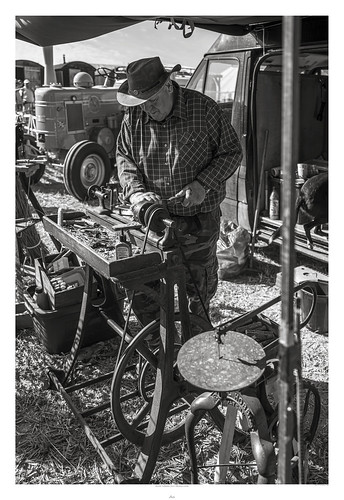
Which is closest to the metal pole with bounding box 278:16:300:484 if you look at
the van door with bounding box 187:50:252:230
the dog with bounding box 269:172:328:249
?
the dog with bounding box 269:172:328:249

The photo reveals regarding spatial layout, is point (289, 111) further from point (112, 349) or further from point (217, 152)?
point (112, 349)

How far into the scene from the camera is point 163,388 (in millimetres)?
1939

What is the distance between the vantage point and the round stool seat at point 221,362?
1401 millimetres

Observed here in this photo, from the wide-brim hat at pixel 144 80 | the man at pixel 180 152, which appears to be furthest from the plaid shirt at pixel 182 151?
the wide-brim hat at pixel 144 80

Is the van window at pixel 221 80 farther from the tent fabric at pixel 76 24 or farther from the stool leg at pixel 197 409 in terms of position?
the stool leg at pixel 197 409

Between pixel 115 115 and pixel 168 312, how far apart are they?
6.61 metres

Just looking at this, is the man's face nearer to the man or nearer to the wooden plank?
the man

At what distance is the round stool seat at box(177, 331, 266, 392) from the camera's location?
4.60 feet

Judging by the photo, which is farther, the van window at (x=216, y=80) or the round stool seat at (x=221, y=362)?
the van window at (x=216, y=80)

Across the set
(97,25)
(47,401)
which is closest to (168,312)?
(47,401)

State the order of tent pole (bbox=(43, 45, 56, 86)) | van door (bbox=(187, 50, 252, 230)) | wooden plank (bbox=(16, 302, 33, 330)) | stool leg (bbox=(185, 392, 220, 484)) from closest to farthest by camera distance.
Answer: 1. stool leg (bbox=(185, 392, 220, 484))
2. wooden plank (bbox=(16, 302, 33, 330))
3. van door (bbox=(187, 50, 252, 230))
4. tent pole (bbox=(43, 45, 56, 86))

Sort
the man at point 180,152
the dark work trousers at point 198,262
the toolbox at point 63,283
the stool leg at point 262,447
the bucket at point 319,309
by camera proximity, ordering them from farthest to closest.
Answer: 1. the bucket at point 319,309
2. the toolbox at point 63,283
3. the dark work trousers at point 198,262
4. the man at point 180,152
5. the stool leg at point 262,447

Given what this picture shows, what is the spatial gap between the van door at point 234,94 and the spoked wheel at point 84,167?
2.54 meters

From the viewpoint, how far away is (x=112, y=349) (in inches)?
130
